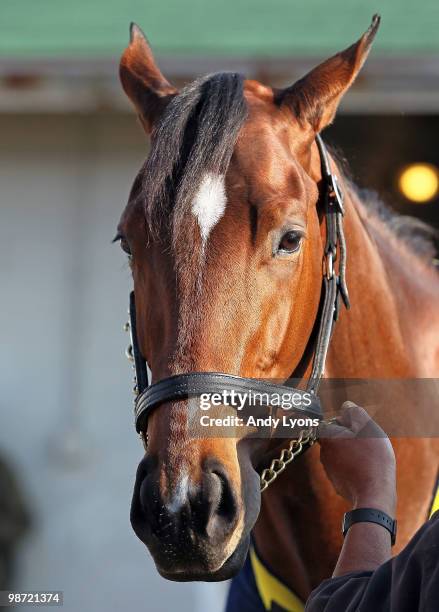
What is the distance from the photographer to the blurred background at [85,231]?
4621 mm

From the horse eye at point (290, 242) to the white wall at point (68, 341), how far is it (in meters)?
3.21


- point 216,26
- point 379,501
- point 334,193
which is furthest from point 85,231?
point 379,501

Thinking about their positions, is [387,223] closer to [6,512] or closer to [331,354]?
[331,354]

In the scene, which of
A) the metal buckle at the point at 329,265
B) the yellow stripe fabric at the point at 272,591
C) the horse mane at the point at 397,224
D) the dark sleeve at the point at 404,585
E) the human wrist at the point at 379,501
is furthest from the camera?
the horse mane at the point at 397,224

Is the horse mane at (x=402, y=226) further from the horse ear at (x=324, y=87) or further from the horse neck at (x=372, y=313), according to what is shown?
the horse ear at (x=324, y=87)

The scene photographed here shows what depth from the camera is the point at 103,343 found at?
493cm

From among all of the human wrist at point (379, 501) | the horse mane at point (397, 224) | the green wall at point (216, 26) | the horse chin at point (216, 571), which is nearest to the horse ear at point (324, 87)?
the horse mane at point (397, 224)

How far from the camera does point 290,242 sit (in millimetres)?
1729

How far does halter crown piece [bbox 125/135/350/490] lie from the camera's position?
161 cm

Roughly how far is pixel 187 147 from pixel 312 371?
0.50 metres

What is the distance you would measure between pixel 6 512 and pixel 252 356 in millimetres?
3491

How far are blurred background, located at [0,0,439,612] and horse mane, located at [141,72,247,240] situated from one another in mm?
2767

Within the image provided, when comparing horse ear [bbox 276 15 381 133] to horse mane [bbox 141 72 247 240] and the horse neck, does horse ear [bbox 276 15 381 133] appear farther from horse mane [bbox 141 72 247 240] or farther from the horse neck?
the horse neck

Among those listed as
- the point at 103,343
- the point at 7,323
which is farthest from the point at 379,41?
the point at 7,323
